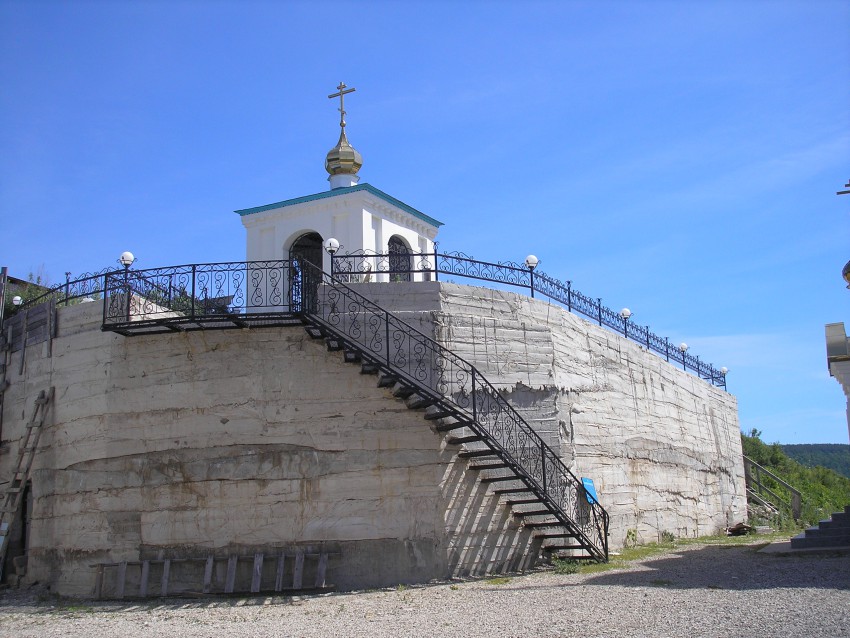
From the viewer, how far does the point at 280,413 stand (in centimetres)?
1420

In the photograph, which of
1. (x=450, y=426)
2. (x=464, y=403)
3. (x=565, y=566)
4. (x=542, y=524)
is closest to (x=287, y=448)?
(x=450, y=426)

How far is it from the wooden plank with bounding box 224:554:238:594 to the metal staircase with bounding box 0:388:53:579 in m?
4.82

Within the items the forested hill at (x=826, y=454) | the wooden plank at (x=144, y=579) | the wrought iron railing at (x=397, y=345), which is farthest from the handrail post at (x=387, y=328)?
Answer: the forested hill at (x=826, y=454)

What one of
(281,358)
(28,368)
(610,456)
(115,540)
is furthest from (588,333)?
(28,368)

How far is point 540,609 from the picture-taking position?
1048 cm

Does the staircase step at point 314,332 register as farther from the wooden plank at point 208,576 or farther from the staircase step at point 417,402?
the wooden plank at point 208,576

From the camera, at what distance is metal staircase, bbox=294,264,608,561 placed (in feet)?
45.1

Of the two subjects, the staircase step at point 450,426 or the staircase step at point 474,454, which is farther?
the staircase step at point 474,454

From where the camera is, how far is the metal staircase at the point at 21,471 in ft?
51.9

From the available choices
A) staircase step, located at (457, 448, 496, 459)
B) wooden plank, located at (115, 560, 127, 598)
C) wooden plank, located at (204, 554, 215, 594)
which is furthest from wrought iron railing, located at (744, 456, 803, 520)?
wooden plank, located at (115, 560, 127, 598)

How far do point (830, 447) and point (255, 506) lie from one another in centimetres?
9306

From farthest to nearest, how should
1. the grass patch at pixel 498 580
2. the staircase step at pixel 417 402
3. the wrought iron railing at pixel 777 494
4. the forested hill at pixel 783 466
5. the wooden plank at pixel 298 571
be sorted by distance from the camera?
the forested hill at pixel 783 466 → the wrought iron railing at pixel 777 494 → the staircase step at pixel 417 402 → the wooden plank at pixel 298 571 → the grass patch at pixel 498 580

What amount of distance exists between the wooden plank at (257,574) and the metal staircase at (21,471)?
5243mm

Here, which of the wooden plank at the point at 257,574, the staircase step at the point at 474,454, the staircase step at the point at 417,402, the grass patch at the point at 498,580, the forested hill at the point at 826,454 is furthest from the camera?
the forested hill at the point at 826,454
